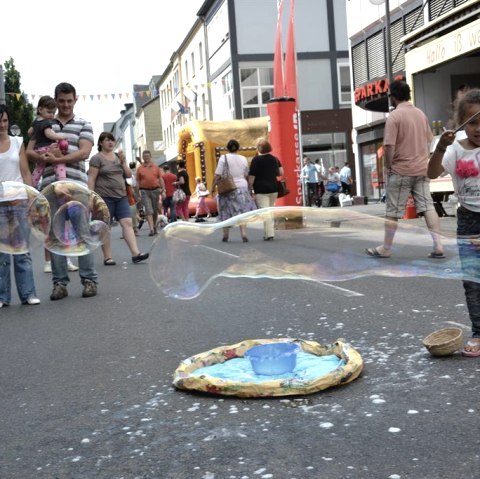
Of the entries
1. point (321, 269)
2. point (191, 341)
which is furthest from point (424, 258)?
point (191, 341)

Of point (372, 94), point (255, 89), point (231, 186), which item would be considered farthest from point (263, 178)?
point (255, 89)

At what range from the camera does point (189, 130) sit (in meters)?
25.1

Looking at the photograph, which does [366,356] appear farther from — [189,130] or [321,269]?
[189,130]

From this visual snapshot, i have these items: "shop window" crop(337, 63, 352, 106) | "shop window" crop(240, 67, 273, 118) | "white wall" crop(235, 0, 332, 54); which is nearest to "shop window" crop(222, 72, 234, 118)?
"shop window" crop(240, 67, 273, 118)

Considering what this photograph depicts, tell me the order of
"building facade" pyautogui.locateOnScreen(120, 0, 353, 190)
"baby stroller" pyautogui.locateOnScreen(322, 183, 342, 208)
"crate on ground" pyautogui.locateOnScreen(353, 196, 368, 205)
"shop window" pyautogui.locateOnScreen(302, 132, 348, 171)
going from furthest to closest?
"building facade" pyautogui.locateOnScreen(120, 0, 353, 190), "shop window" pyautogui.locateOnScreen(302, 132, 348, 171), "baby stroller" pyautogui.locateOnScreen(322, 183, 342, 208), "crate on ground" pyautogui.locateOnScreen(353, 196, 368, 205)

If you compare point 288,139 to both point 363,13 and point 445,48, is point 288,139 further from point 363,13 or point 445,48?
point 363,13

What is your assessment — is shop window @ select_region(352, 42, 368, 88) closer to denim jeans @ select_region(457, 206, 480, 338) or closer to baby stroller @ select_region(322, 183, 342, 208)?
baby stroller @ select_region(322, 183, 342, 208)

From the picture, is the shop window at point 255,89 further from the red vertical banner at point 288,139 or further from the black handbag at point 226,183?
the black handbag at point 226,183

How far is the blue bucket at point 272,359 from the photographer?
383 centimetres

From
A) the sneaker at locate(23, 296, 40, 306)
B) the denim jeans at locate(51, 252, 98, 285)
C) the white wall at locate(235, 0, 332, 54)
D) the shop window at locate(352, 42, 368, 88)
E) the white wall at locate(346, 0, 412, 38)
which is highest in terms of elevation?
the white wall at locate(235, 0, 332, 54)

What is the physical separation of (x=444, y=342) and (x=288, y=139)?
12.1 metres

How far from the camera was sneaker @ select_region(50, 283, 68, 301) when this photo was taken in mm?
7051

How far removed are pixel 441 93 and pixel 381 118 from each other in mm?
6211

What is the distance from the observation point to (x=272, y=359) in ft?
12.6
